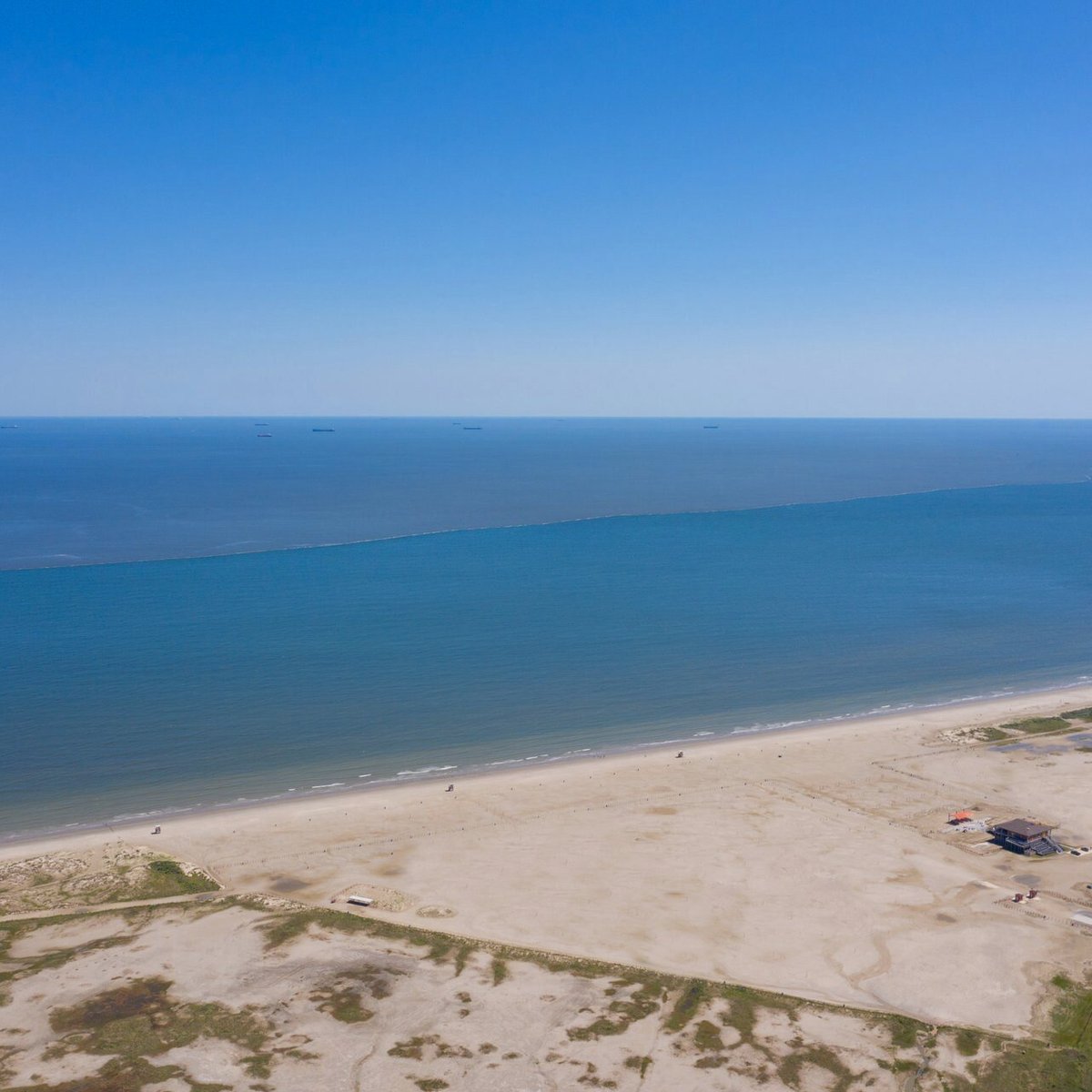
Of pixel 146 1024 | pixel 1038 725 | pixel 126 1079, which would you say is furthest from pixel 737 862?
pixel 1038 725

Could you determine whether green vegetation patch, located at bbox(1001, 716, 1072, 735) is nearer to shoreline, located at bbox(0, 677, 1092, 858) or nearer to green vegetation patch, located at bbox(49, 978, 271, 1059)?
shoreline, located at bbox(0, 677, 1092, 858)

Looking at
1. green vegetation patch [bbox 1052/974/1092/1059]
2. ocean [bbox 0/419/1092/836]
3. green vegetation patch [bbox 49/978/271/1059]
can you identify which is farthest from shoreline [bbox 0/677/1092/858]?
green vegetation patch [bbox 1052/974/1092/1059]

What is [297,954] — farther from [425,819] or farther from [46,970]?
[425,819]

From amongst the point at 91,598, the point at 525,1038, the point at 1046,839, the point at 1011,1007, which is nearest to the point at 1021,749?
the point at 1046,839

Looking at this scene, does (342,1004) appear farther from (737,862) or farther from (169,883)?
(737,862)

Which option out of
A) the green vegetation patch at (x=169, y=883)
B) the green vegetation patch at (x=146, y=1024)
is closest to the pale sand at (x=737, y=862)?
the green vegetation patch at (x=169, y=883)

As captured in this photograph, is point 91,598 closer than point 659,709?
No
